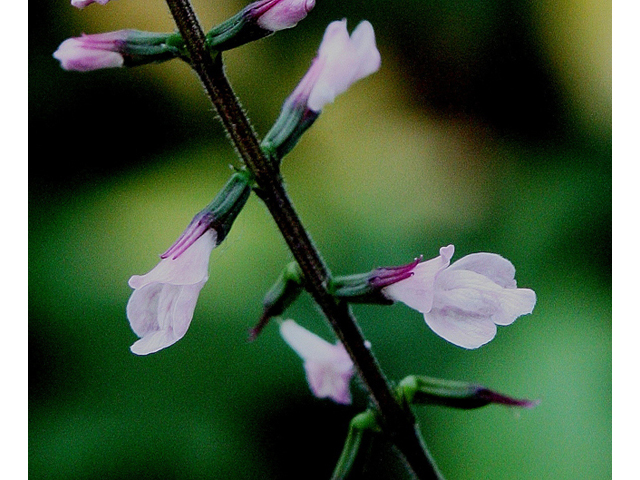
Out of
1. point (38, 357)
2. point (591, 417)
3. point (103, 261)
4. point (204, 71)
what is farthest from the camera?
point (103, 261)

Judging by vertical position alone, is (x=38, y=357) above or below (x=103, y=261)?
below

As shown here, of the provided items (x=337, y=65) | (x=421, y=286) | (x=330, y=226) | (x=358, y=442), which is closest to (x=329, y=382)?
(x=358, y=442)

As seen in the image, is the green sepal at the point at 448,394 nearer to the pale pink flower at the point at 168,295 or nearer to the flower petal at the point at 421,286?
the flower petal at the point at 421,286

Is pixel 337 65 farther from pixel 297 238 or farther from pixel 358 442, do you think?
pixel 358 442

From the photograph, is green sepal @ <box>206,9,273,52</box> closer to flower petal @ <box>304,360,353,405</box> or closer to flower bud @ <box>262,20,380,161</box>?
flower bud @ <box>262,20,380,161</box>

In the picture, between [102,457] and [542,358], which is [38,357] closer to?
[102,457]

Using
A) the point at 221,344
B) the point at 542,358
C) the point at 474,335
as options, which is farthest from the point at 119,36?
the point at 542,358
